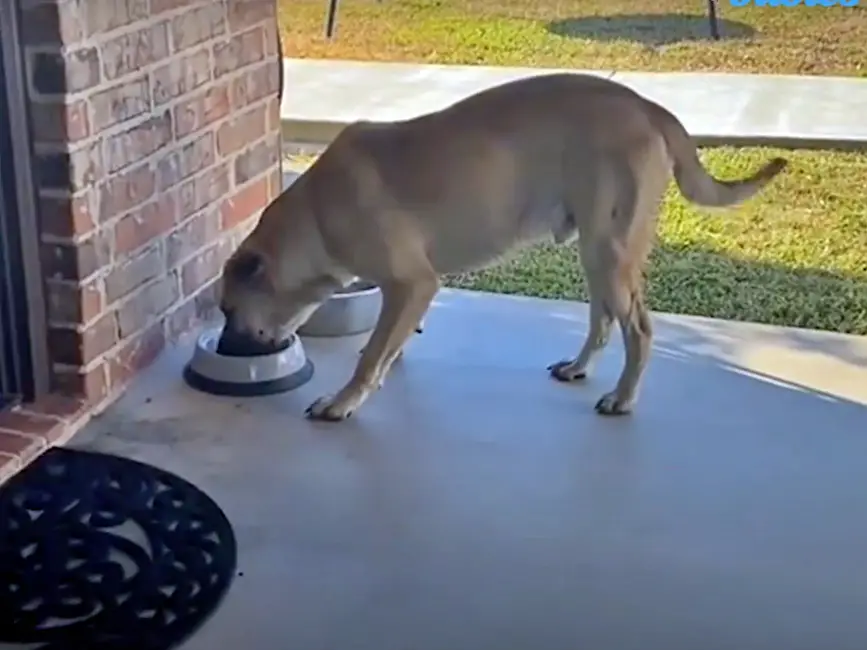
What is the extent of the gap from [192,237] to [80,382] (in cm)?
57

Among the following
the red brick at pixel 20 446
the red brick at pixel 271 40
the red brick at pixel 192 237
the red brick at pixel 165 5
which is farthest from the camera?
the red brick at pixel 271 40

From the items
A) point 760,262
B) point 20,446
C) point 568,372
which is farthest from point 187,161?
point 760,262

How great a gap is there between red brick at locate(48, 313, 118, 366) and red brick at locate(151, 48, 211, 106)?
1.77 feet

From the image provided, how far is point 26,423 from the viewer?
9.29 ft

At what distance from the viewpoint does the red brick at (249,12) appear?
343 centimetres

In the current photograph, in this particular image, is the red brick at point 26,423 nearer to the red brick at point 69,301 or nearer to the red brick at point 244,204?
the red brick at point 69,301

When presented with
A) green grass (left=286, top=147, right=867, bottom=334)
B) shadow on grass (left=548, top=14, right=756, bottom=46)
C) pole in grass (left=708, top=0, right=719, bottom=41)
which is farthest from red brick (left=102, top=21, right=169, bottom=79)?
pole in grass (left=708, top=0, right=719, bottom=41)

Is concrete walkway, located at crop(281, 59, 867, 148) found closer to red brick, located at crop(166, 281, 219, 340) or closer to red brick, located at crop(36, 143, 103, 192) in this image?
red brick, located at crop(166, 281, 219, 340)

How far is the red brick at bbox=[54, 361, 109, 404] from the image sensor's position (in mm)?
2939

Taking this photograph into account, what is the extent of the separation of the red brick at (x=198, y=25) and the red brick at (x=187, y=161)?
23 centimetres

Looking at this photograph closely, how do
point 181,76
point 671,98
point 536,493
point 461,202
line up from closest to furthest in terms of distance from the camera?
1. point 536,493
2. point 461,202
3. point 181,76
4. point 671,98

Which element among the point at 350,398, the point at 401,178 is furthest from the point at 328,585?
the point at 401,178

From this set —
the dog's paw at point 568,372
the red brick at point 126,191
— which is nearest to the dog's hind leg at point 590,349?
the dog's paw at point 568,372

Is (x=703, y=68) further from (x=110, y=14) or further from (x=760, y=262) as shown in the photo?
(x=110, y=14)
